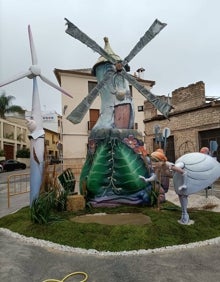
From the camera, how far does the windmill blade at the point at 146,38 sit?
8.89 metres

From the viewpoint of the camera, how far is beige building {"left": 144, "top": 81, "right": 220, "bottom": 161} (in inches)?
571

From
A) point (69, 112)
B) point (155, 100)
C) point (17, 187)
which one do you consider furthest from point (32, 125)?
point (69, 112)

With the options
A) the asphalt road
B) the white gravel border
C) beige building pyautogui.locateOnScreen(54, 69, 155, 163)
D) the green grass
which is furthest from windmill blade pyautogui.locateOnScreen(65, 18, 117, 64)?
beige building pyautogui.locateOnScreen(54, 69, 155, 163)

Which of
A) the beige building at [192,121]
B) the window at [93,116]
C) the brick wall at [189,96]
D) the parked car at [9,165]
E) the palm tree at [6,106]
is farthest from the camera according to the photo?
the palm tree at [6,106]

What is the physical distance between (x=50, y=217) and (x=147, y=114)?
14.2 meters

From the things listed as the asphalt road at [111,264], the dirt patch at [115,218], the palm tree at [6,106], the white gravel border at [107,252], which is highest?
the palm tree at [6,106]

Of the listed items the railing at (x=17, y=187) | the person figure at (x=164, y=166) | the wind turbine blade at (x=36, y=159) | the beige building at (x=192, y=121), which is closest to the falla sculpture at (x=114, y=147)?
the wind turbine blade at (x=36, y=159)

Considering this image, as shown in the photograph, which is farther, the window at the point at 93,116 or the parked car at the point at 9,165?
the parked car at the point at 9,165

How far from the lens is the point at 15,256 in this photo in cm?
436

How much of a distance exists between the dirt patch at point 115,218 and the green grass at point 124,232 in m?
0.21

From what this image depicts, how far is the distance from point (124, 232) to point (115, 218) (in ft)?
4.40

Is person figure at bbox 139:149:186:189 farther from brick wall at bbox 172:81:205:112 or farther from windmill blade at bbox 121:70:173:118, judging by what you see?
brick wall at bbox 172:81:205:112

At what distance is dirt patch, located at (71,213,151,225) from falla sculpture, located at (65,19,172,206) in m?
0.98

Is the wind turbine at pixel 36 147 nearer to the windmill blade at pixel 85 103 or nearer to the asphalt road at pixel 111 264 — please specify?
the windmill blade at pixel 85 103
